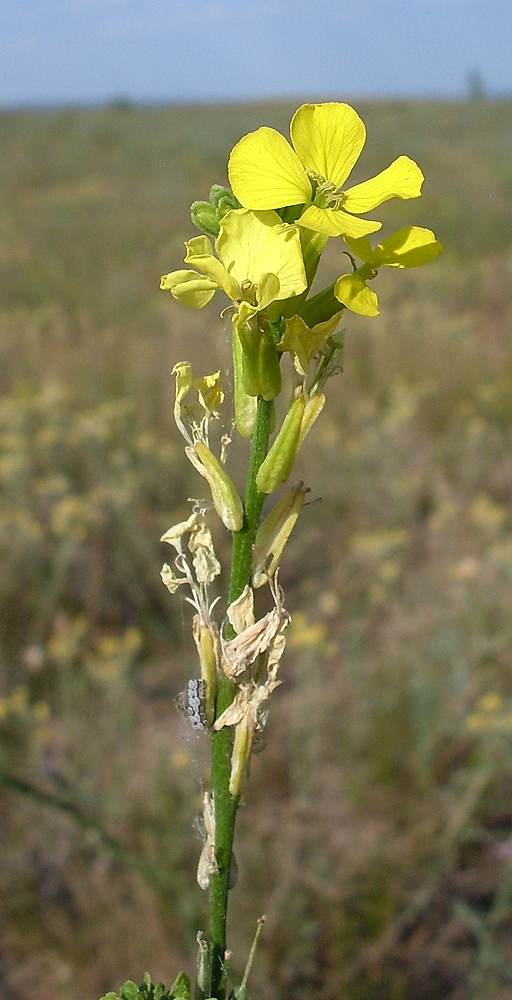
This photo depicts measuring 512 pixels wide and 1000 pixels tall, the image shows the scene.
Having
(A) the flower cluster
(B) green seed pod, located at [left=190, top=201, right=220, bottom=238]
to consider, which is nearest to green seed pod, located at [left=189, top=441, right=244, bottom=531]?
(A) the flower cluster

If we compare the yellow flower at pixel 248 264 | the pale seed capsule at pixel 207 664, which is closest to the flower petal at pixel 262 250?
the yellow flower at pixel 248 264

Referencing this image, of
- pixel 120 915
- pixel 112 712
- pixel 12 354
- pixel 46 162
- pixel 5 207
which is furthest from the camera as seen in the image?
pixel 46 162

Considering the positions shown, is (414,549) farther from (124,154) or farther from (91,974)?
(124,154)

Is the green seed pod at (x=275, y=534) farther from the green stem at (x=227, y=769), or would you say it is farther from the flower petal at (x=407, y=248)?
the flower petal at (x=407, y=248)

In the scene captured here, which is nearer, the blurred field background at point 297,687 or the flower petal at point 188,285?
the flower petal at point 188,285

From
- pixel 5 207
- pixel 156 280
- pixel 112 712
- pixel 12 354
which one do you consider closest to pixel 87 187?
pixel 5 207

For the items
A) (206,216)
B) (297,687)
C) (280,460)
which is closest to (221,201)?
(206,216)

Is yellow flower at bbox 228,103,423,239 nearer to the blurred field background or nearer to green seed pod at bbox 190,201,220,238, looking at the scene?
green seed pod at bbox 190,201,220,238
